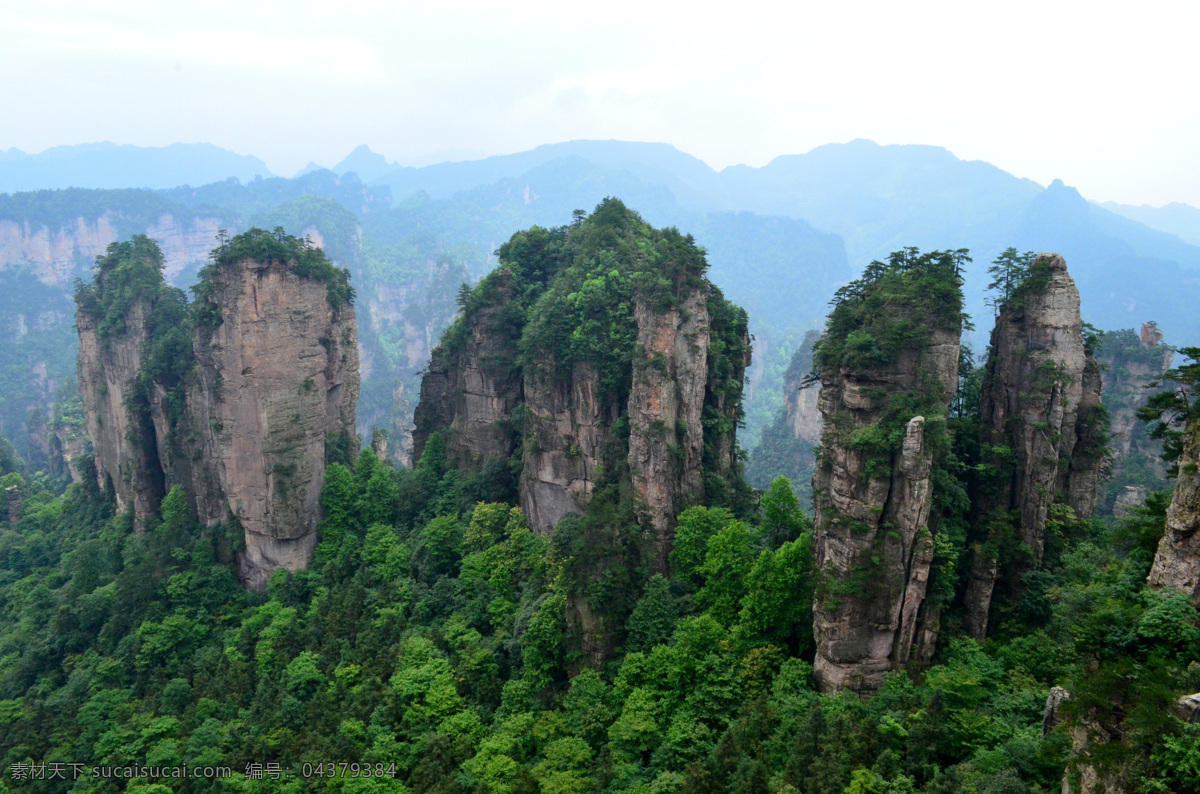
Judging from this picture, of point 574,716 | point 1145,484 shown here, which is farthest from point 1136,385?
point 574,716

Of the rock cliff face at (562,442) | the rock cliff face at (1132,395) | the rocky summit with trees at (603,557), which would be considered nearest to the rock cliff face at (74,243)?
the rocky summit with trees at (603,557)

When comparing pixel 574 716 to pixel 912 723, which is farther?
pixel 574 716

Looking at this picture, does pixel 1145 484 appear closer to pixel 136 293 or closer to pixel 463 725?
pixel 463 725

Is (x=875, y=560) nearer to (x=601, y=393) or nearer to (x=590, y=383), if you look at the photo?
(x=601, y=393)


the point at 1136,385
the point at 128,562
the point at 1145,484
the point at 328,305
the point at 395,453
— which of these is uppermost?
the point at 328,305

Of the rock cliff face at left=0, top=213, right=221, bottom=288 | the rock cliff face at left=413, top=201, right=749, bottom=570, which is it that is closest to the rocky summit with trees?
the rock cliff face at left=413, top=201, right=749, bottom=570

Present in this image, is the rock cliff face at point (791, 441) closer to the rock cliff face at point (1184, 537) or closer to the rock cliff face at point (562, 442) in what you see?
the rock cliff face at point (562, 442)

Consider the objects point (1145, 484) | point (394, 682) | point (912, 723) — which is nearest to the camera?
point (912, 723)

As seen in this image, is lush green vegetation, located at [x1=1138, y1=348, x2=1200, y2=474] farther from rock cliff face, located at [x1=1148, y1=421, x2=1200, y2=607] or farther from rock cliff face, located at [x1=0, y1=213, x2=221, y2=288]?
rock cliff face, located at [x1=0, y1=213, x2=221, y2=288]
